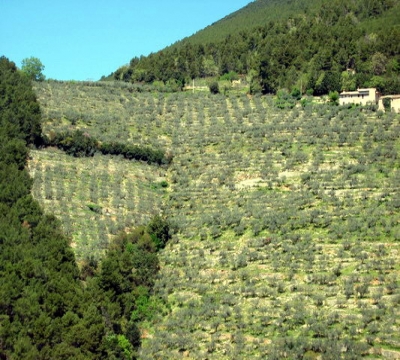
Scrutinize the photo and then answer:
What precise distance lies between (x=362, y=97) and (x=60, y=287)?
35251 mm

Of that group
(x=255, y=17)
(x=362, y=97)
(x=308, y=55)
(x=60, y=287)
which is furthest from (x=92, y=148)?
(x=255, y=17)

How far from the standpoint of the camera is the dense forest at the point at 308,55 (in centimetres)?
6656

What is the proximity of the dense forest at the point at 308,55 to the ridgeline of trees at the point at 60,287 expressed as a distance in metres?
30.7

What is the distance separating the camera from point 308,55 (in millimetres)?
71812

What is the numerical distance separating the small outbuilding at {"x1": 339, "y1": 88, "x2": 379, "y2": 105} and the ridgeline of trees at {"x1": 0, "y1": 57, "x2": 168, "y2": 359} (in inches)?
988

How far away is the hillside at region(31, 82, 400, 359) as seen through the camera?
31.1m

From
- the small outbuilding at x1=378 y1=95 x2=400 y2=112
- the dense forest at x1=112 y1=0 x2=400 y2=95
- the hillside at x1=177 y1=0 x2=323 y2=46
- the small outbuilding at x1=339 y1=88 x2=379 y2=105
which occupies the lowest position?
the small outbuilding at x1=378 y1=95 x2=400 y2=112

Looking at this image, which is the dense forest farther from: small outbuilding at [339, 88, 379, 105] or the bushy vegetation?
the bushy vegetation

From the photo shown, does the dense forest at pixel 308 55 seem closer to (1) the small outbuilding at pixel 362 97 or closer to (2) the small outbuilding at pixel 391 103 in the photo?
(1) the small outbuilding at pixel 362 97

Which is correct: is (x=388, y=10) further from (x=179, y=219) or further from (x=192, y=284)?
(x=192, y=284)

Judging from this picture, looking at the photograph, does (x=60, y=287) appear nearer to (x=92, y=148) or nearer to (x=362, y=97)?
(x=92, y=148)

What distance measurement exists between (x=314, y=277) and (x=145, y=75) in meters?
52.9

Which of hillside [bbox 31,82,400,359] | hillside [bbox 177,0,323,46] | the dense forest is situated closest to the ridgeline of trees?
hillside [bbox 31,82,400,359]

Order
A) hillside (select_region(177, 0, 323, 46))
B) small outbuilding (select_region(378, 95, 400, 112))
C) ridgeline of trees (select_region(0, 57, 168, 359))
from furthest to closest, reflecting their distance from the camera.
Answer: hillside (select_region(177, 0, 323, 46)) → small outbuilding (select_region(378, 95, 400, 112)) → ridgeline of trees (select_region(0, 57, 168, 359))
